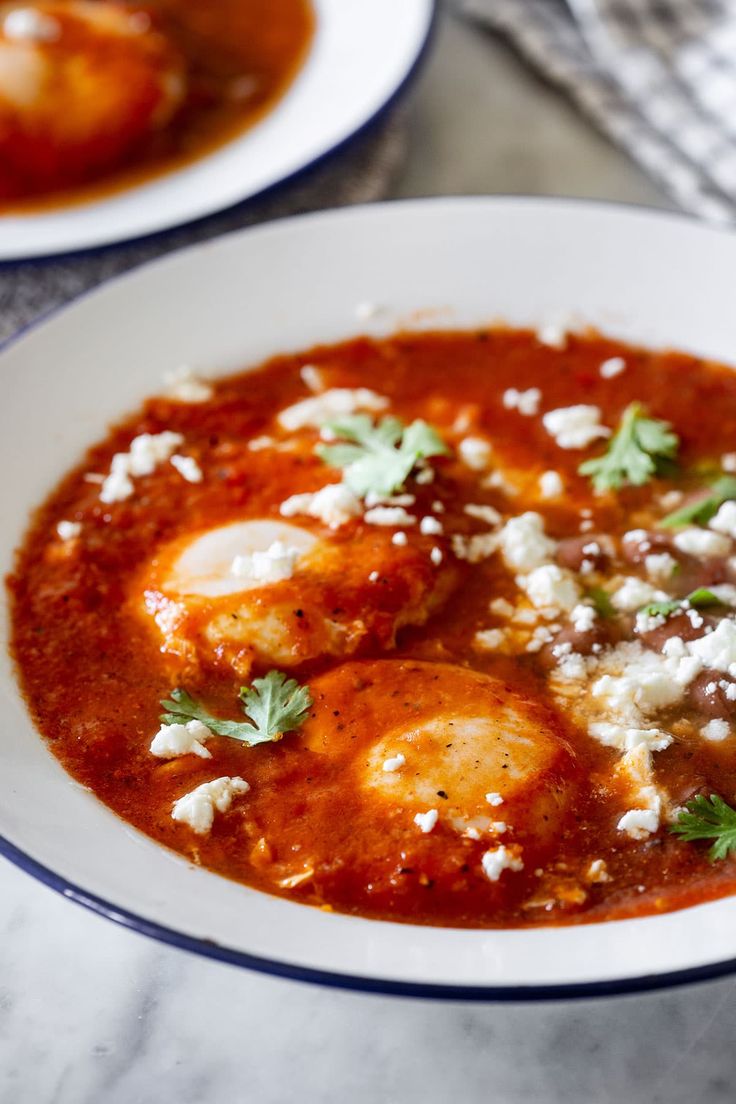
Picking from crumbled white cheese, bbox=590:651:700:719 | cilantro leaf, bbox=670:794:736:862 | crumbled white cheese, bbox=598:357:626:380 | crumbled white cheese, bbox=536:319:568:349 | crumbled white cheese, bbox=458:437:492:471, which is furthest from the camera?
crumbled white cheese, bbox=536:319:568:349

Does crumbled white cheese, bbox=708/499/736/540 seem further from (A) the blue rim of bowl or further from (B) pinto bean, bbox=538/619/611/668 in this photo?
(A) the blue rim of bowl

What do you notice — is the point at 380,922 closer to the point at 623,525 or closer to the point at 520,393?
the point at 623,525

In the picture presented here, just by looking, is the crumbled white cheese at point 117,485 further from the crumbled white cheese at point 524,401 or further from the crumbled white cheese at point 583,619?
the crumbled white cheese at point 583,619

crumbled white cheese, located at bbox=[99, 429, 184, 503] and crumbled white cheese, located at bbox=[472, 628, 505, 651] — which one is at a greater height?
crumbled white cheese, located at bbox=[472, 628, 505, 651]

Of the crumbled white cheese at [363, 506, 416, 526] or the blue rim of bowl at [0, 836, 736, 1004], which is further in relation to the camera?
the crumbled white cheese at [363, 506, 416, 526]

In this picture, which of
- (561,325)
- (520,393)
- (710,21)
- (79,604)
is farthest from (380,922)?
(710,21)

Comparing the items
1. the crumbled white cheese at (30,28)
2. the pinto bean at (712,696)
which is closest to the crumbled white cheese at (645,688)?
the pinto bean at (712,696)

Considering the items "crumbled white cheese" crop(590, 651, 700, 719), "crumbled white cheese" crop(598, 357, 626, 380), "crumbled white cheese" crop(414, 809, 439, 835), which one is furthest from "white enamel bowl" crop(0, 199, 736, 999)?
"crumbled white cheese" crop(590, 651, 700, 719)

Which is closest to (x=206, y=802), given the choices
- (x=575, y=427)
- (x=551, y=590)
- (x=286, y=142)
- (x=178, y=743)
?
(x=178, y=743)
